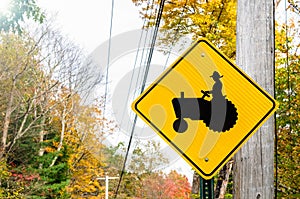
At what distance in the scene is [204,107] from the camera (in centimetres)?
242

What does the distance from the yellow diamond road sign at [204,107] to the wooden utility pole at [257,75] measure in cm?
22

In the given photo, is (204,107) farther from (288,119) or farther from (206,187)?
(288,119)

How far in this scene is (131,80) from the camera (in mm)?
9445

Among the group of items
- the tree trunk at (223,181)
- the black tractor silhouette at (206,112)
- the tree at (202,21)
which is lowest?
the black tractor silhouette at (206,112)

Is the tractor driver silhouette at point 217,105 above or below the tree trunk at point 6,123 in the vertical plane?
below

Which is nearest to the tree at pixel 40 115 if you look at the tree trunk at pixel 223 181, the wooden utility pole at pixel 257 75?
the tree trunk at pixel 223 181

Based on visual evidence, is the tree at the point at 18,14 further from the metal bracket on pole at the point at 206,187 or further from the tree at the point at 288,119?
the metal bracket on pole at the point at 206,187

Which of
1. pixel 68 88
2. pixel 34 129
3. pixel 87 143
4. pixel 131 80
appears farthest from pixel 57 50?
pixel 131 80

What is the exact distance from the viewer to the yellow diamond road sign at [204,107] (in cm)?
238

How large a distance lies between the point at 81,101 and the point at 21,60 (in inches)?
216

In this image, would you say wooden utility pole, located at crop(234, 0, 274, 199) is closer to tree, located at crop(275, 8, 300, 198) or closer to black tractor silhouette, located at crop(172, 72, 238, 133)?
black tractor silhouette, located at crop(172, 72, 238, 133)

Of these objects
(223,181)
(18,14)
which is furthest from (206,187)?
(223,181)

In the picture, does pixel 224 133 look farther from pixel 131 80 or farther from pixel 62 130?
pixel 62 130

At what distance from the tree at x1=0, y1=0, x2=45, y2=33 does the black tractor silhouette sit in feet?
27.0
